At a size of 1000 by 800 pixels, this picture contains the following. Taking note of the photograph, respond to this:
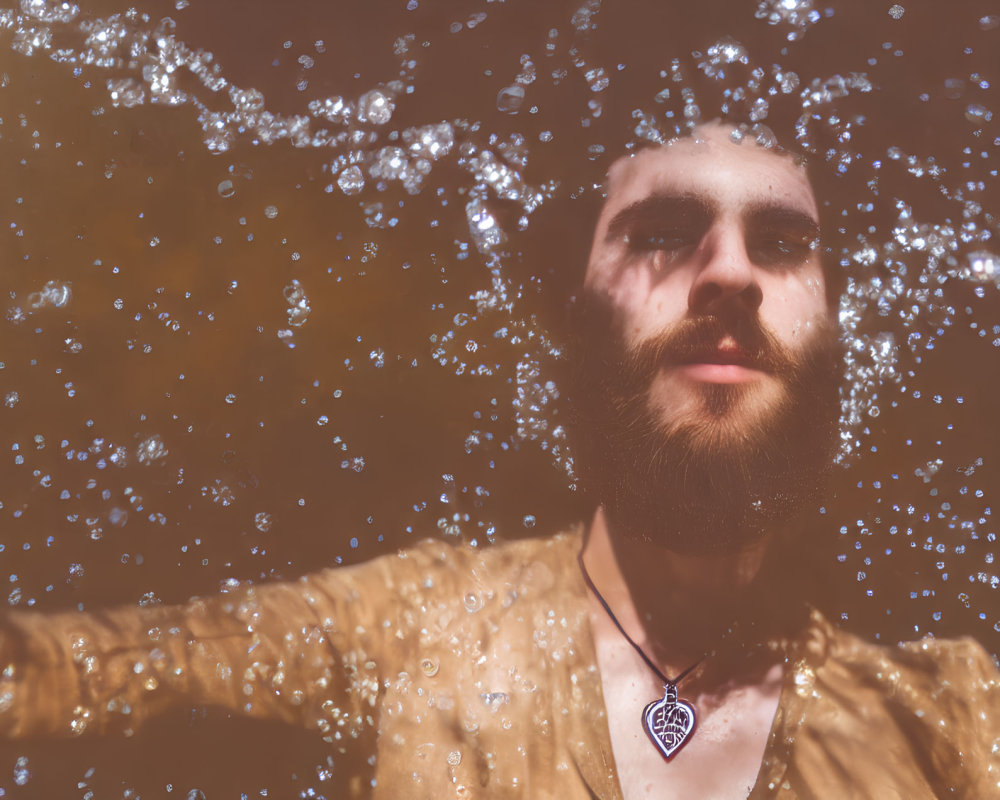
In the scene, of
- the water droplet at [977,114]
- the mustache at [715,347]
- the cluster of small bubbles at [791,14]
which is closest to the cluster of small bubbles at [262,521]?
the mustache at [715,347]

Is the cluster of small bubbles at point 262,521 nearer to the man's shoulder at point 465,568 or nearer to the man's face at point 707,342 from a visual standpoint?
the man's shoulder at point 465,568

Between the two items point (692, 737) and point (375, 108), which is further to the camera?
point (375, 108)

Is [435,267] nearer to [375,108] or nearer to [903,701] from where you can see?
[375,108]

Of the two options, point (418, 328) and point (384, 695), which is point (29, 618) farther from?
point (418, 328)

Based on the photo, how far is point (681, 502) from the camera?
0.99 metres

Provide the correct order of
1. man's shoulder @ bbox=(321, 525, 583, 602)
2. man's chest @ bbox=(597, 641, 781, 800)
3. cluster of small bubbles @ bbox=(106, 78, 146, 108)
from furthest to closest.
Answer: cluster of small bubbles @ bbox=(106, 78, 146, 108)
man's shoulder @ bbox=(321, 525, 583, 602)
man's chest @ bbox=(597, 641, 781, 800)

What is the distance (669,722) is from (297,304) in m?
0.78

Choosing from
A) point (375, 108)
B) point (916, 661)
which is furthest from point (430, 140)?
point (916, 661)

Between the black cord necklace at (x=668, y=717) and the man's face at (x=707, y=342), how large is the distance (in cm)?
15

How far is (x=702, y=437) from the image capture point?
97 centimetres

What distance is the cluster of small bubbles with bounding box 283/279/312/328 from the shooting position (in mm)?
1278

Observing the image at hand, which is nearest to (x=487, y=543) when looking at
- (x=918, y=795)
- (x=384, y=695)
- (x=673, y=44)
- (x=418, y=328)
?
(x=384, y=695)

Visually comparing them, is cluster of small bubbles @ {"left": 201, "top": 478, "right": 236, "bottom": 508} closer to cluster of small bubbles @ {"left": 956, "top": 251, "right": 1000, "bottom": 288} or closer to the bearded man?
the bearded man

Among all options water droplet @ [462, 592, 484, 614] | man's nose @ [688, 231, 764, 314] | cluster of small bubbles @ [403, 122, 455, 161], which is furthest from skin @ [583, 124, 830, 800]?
cluster of small bubbles @ [403, 122, 455, 161]
